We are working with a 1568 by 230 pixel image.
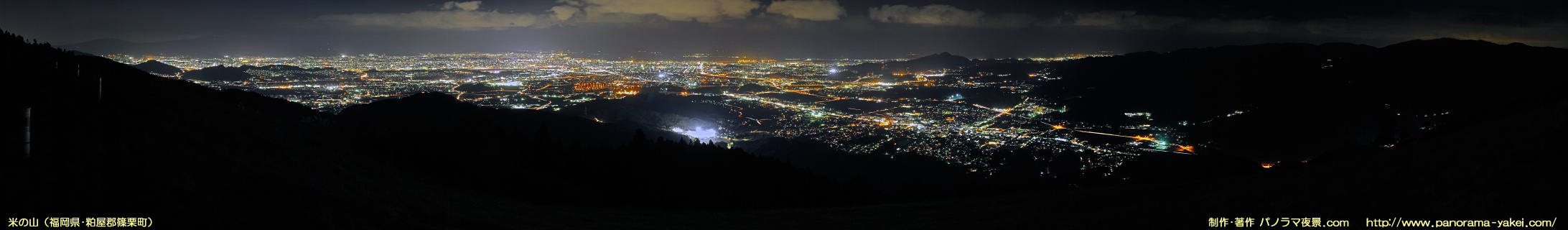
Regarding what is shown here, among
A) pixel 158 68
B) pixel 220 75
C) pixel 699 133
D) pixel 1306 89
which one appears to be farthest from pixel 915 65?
pixel 158 68

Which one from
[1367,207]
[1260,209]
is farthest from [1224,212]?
[1367,207]

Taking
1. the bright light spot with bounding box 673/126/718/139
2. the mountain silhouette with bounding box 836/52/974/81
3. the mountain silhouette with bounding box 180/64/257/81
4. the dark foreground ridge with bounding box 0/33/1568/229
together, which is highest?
the mountain silhouette with bounding box 836/52/974/81

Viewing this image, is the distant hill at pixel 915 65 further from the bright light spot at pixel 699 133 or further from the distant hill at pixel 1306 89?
the bright light spot at pixel 699 133

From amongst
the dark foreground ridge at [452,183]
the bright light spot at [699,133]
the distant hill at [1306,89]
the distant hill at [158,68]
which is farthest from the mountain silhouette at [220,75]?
the distant hill at [1306,89]

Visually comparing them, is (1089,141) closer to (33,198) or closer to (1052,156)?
(1052,156)

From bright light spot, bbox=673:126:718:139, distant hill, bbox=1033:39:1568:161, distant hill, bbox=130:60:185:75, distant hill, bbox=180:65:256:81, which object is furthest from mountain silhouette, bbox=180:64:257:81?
distant hill, bbox=1033:39:1568:161

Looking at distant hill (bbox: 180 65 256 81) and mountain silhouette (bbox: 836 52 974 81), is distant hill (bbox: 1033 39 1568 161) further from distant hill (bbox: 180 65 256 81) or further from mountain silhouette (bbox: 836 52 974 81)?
distant hill (bbox: 180 65 256 81)

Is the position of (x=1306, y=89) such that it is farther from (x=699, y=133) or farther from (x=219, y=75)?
(x=219, y=75)

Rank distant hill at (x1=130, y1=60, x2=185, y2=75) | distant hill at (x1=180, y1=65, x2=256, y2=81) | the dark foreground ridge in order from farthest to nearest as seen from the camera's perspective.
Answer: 1. distant hill at (x1=180, y1=65, x2=256, y2=81)
2. distant hill at (x1=130, y1=60, x2=185, y2=75)
3. the dark foreground ridge

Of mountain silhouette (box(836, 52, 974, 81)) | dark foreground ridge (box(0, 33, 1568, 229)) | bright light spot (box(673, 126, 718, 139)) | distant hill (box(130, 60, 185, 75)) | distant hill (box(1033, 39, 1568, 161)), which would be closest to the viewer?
dark foreground ridge (box(0, 33, 1568, 229))
